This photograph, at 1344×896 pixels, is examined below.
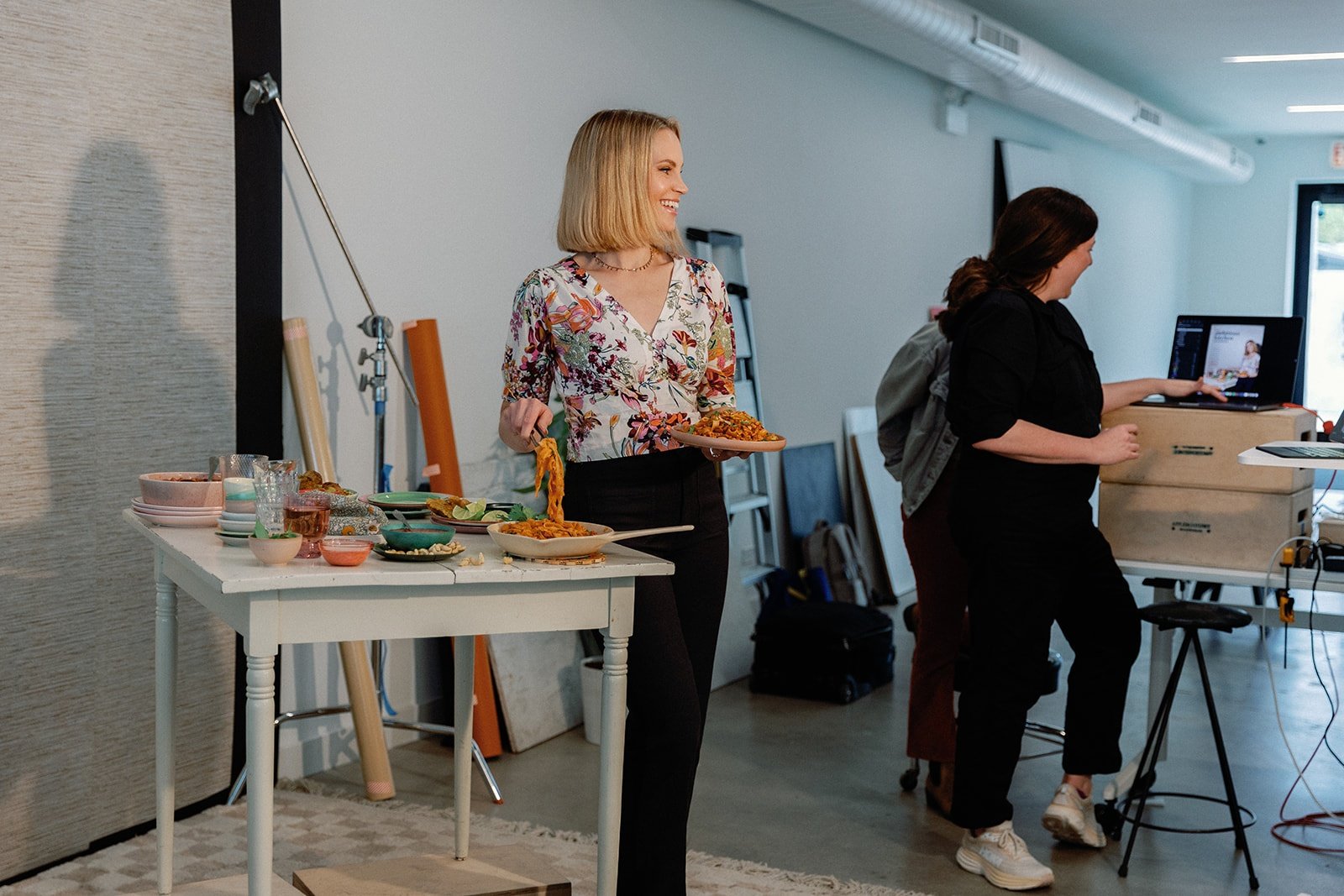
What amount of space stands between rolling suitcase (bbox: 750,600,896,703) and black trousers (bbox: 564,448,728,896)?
8.23ft

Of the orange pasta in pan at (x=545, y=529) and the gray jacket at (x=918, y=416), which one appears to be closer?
the orange pasta in pan at (x=545, y=529)

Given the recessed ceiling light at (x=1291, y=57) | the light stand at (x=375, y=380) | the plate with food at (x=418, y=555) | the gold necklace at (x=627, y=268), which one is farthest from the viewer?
the recessed ceiling light at (x=1291, y=57)

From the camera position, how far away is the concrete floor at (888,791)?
10.7ft

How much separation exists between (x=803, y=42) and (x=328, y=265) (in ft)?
10.7

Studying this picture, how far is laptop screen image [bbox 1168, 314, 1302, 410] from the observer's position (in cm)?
356

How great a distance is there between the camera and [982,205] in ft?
27.6

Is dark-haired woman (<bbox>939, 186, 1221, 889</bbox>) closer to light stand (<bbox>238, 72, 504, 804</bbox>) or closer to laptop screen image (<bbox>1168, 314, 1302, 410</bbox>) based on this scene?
laptop screen image (<bbox>1168, 314, 1302, 410</bbox>)

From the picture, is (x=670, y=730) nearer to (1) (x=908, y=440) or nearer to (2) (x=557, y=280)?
(2) (x=557, y=280)

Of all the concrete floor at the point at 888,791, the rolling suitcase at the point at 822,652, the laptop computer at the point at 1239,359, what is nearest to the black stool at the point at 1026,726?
the concrete floor at the point at 888,791

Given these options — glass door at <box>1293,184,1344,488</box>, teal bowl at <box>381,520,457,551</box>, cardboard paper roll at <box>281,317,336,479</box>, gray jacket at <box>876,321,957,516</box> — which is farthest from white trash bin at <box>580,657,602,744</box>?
glass door at <box>1293,184,1344,488</box>

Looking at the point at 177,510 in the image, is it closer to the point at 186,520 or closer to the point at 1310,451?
the point at 186,520

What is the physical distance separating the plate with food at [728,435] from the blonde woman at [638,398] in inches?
3.2

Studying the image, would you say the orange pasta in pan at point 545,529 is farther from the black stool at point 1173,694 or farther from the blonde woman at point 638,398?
the black stool at point 1173,694

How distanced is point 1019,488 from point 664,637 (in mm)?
1147
